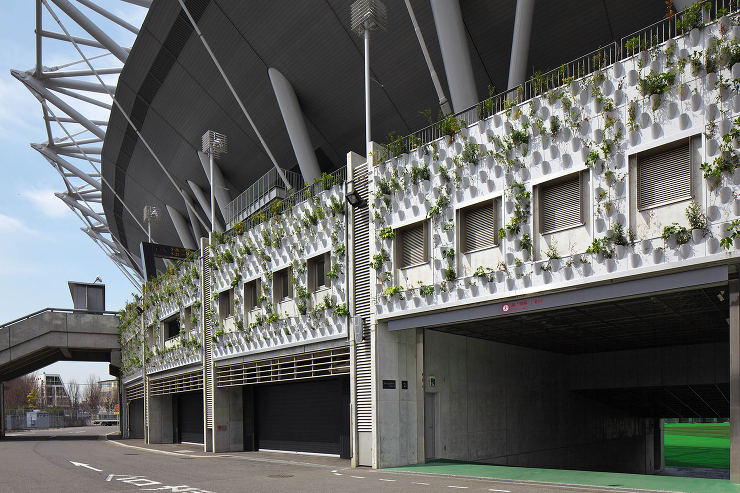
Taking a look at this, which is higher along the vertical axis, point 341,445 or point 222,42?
point 222,42

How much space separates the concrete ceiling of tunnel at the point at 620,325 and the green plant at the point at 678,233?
2.77 metres

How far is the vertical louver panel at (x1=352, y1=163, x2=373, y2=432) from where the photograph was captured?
59.4 feet

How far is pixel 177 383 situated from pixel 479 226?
2359 cm

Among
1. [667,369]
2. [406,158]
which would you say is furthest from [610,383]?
[406,158]

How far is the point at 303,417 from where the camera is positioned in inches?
964

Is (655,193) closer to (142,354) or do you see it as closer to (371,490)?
(371,490)

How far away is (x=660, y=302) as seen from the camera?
16.7m

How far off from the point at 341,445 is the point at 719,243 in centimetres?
1474

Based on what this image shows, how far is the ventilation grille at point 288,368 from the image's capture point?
20.1 meters

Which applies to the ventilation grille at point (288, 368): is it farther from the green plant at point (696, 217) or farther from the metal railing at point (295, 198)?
the green plant at point (696, 217)

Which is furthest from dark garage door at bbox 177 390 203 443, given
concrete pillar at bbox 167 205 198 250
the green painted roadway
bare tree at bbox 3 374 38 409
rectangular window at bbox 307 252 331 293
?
bare tree at bbox 3 374 38 409

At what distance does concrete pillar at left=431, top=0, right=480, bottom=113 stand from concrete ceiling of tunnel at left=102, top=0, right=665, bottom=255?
1.73 m

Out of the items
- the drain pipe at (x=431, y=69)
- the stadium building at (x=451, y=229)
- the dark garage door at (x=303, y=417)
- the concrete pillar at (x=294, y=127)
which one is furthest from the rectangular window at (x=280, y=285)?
the drain pipe at (x=431, y=69)

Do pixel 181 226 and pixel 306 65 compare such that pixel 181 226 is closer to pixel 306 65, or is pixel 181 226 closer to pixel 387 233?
pixel 306 65
